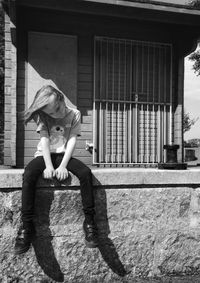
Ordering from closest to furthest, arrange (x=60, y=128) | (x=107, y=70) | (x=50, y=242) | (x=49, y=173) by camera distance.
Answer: (x=49, y=173), (x=50, y=242), (x=60, y=128), (x=107, y=70)

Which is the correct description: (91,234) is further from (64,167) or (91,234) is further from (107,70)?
(107,70)

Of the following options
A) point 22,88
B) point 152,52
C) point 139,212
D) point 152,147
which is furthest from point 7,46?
point 139,212

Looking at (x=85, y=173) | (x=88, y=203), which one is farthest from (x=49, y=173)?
(x=88, y=203)

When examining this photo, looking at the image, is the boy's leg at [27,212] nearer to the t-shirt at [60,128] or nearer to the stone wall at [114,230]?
the stone wall at [114,230]

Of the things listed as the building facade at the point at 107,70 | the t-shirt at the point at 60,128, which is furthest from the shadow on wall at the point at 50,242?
the building facade at the point at 107,70

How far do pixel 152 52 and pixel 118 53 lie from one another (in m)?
0.62

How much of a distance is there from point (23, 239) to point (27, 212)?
0.23 m

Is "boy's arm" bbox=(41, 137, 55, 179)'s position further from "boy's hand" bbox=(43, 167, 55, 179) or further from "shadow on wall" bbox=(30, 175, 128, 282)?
"shadow on wall" bbox=(30, 175, 128, 282)

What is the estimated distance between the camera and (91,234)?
344 cm

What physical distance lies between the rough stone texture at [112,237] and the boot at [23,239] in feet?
0.37

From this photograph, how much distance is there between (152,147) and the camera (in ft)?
22.5

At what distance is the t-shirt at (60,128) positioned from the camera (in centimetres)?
361

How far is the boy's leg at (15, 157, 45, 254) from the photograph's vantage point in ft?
10.8

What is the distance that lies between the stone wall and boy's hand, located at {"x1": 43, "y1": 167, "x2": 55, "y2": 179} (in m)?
0.09
